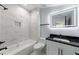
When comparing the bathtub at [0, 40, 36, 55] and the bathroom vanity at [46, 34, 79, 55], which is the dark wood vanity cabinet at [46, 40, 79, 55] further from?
the bathtub at [0, 40, 36, 55]

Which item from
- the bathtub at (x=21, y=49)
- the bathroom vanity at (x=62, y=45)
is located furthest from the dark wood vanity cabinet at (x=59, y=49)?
the bathtub at (x=21, y=49)

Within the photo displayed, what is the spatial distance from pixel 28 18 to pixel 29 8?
195 mm

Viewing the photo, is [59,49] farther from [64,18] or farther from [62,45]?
[64,18]

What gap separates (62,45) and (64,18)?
557mm

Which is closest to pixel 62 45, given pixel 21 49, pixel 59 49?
pixel 59 49

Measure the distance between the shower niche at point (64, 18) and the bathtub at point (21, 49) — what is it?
2.03ft

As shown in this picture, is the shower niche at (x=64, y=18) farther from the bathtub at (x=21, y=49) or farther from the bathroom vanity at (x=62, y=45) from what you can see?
the bathtub at (x=21, y=49)

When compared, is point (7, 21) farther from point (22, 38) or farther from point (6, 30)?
point (22, 38)

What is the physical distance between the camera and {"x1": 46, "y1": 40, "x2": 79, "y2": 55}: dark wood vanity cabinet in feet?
3.68

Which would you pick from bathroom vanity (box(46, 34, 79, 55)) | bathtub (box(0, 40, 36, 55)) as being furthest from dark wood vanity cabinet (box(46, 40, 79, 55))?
bathtub (box(0, 40, 36, 55))

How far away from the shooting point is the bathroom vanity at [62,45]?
1.13 meters

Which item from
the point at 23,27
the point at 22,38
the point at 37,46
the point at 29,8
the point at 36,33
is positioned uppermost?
the point at 29,8

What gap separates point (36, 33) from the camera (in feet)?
4.42
